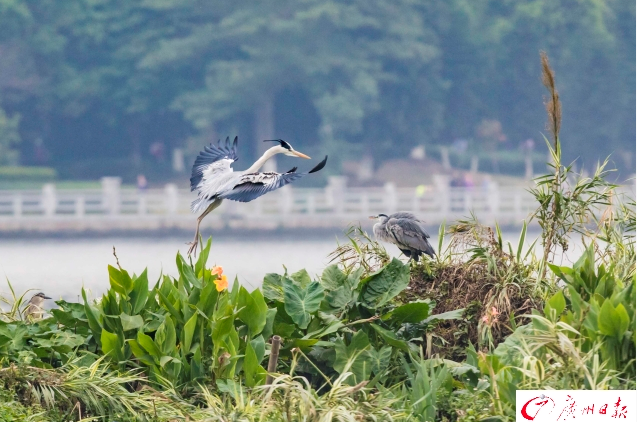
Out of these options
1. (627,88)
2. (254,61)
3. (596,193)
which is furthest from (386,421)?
(627,88)

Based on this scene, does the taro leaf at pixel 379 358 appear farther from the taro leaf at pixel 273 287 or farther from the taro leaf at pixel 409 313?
the taro leaf at pixel 273 287

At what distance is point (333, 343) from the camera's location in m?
5.40

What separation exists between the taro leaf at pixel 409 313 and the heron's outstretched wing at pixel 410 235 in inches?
33.0

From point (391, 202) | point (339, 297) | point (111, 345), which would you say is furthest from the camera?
point (391, 202)

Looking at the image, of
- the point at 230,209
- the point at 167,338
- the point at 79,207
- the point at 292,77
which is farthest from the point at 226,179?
the point at 292,77

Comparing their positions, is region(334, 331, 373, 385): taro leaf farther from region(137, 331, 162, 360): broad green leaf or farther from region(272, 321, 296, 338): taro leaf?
region(137, 331, 162, 360): broad green leaf

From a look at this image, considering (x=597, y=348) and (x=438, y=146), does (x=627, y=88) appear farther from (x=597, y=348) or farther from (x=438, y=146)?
(x=597, y=348)

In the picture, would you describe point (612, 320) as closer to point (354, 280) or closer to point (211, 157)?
point (354, 280)

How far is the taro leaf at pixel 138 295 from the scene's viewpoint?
18.1 feet

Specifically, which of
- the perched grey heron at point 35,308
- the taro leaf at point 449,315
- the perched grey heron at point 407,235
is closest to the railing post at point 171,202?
the perched grey heron at point 35,308

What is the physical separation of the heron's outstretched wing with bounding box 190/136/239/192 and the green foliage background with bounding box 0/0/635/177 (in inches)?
1259

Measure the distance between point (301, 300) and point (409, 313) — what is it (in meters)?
0.55

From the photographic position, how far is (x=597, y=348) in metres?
4.71

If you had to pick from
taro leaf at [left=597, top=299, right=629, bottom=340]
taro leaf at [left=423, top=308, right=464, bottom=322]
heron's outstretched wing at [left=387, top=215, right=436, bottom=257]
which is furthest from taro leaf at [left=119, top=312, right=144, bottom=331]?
taro leaf at [left=597, top=299, right=629, bottom=340]
